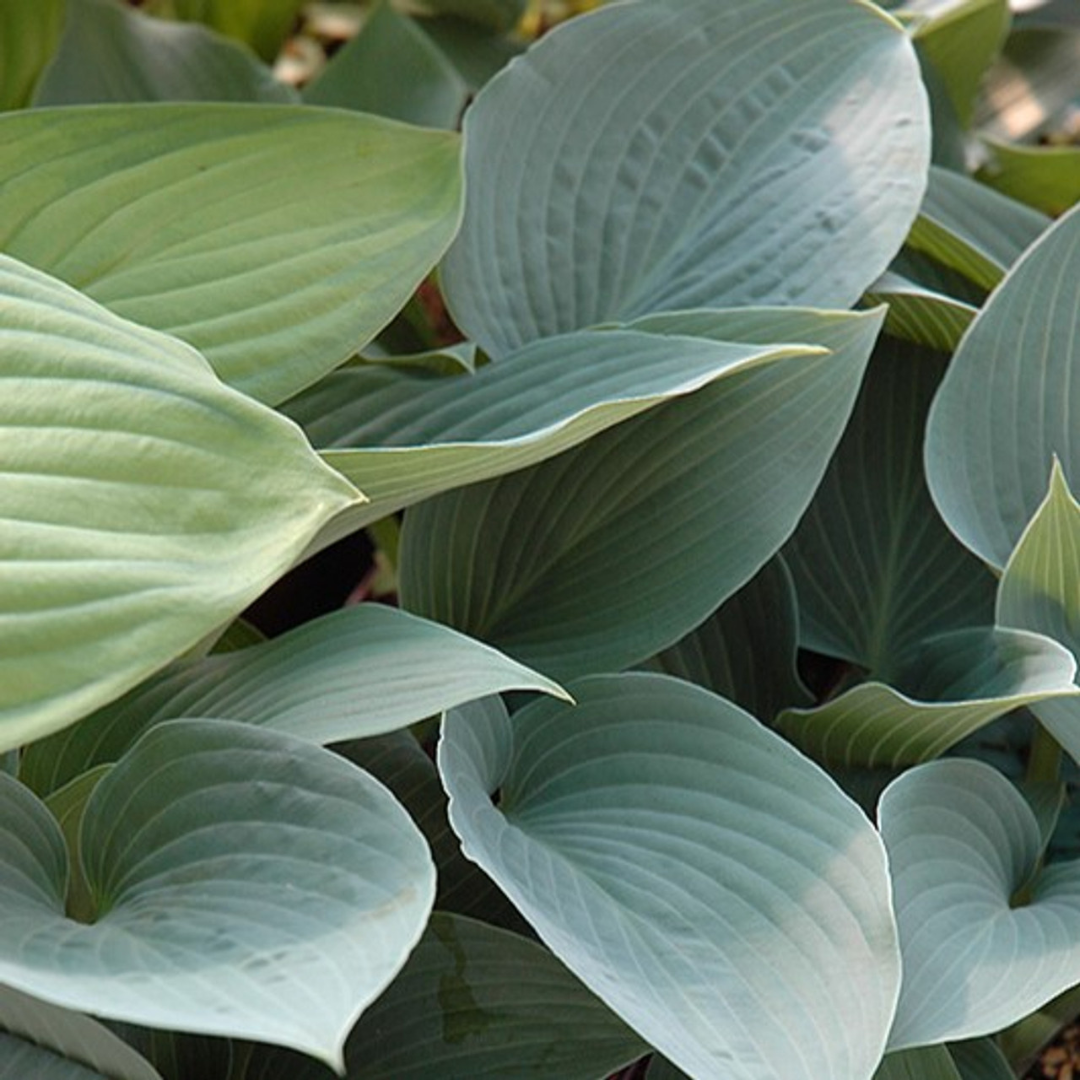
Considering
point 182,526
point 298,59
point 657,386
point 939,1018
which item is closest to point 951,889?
point 939,1018

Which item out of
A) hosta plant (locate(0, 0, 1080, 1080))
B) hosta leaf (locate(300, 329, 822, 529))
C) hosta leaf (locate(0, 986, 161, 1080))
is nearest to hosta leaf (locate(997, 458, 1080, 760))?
hosta plant (locate(0, 0, 1080, 1080))

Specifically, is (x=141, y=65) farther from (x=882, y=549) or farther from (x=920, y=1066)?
(x=920, y=1066)

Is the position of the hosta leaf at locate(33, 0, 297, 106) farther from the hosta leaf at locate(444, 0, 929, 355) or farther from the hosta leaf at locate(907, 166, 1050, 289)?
the hosta leaf at locate(907, 166, 1050, 289)

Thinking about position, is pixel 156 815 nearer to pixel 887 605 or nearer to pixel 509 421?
pixel 509 421

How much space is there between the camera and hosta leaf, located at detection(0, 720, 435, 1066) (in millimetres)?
374

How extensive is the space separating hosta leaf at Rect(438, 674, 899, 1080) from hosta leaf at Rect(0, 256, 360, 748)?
130 millimetres

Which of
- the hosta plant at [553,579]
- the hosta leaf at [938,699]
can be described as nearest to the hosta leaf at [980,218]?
the hosta plant at [553,579]

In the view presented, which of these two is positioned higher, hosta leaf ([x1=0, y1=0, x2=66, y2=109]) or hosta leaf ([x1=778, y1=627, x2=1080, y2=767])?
hosta leaf ([x1=0, y1=0, x2=66, y2=109])

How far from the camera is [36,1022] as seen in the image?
1.53 feet

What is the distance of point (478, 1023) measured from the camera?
21.6 inches

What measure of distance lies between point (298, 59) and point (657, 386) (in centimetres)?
80

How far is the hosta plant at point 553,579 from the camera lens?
0.41 metres

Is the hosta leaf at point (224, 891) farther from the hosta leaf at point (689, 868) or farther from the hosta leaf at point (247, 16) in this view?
A: the hosta leaf at point (247, 16)

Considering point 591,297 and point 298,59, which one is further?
point 298,59
